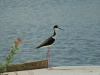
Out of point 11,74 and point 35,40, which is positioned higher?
point 35,40

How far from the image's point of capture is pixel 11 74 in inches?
324

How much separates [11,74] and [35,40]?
14.8m

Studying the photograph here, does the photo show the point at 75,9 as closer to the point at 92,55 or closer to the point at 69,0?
the point at 69,0

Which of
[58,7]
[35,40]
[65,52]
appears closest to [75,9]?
[58,7]

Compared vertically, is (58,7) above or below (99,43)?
above

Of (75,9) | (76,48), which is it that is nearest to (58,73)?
(76,48)

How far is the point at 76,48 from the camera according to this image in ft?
63.2

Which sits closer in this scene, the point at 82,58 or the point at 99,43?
the point at 82,58

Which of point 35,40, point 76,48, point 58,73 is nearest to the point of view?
point 58,73

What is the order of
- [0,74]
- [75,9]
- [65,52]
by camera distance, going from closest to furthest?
[0,74] < [65,52] < [75,9]

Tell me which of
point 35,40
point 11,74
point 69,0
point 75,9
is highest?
point 69,0

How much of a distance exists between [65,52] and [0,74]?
34.3ft

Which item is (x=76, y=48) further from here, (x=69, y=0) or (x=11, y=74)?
(x=69, y=0)

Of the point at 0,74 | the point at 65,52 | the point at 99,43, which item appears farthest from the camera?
the point at 99,43
